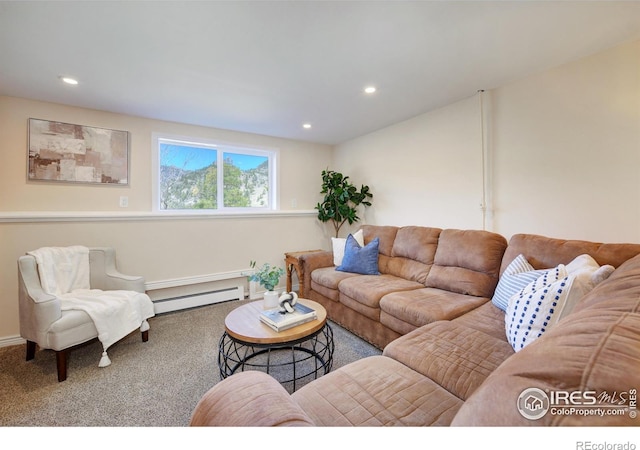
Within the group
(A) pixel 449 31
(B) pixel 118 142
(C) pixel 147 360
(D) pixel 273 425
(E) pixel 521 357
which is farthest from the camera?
(B) pixel 118 142

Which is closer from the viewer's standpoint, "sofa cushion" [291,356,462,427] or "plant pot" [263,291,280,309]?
"sofa cushion" [291,356,462,427]

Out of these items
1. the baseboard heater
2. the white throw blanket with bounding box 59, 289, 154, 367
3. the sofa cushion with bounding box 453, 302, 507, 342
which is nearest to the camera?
the sofa cushion with bounding box 453, 302, 507, 342

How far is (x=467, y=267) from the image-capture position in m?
2.27

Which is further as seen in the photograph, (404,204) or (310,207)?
(310,207)

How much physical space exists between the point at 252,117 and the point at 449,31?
214 centimetres

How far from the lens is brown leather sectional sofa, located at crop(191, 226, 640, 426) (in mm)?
450

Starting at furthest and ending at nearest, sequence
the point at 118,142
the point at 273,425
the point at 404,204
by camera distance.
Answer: the point at 404,204, the point at 118,142, the point at 273,425

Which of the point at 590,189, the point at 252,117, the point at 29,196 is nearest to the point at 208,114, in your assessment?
the point at 252,117

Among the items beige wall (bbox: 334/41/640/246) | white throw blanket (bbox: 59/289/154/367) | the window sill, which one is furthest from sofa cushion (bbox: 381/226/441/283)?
white throw blanket (bbox: 59/289/154/367)

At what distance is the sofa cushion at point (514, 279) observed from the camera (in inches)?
65.1

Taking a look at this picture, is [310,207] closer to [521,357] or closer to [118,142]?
[118,142]

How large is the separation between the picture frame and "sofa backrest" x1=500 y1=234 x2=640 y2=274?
3.90m

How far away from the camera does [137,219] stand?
2.94 metres

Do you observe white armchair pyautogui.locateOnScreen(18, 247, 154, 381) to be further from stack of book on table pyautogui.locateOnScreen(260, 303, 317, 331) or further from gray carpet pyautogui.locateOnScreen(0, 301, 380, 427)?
stack of book on table pyautogui.locateOnScreen(260, 303, 317, 331)
